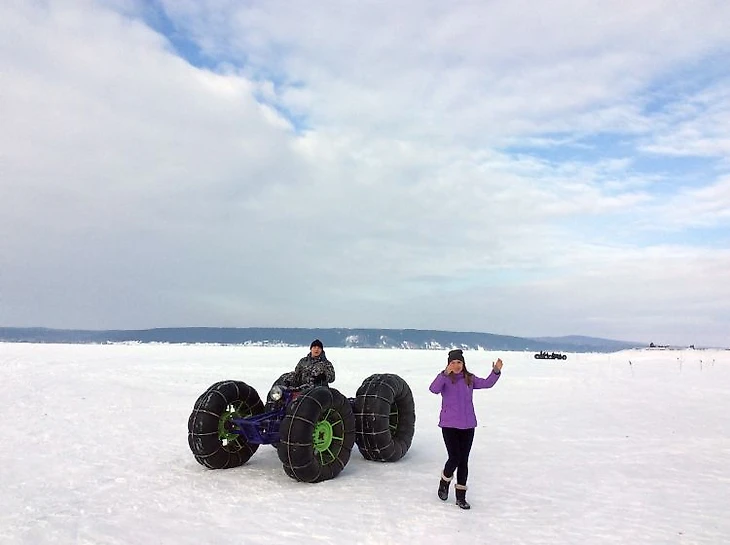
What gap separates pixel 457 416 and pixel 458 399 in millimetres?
214

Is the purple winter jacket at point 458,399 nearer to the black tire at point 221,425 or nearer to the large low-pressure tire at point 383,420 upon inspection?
the large low-pressure tire at point 383,420

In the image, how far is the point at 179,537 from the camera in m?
5.91

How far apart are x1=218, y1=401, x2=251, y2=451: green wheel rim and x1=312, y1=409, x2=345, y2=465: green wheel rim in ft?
4.92

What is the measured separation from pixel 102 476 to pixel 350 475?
3.60m

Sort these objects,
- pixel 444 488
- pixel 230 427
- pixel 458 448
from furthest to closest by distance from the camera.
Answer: pixel 230 427, pixel 444 488, pixel 458 448

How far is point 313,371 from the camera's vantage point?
31.3 ft

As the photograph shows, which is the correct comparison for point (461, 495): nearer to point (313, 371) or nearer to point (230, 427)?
point (313, 371)

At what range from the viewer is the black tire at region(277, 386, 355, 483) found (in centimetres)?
780

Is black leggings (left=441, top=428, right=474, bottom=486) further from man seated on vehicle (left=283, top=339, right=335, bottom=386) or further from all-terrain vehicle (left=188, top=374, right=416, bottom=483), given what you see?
man seated on vehicle (left=283, top=339, right=335, bottom=386)

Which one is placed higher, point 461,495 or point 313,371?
point 313,371

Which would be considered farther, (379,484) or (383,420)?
(383,420)

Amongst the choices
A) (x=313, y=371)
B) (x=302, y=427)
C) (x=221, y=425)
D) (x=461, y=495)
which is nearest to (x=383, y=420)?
(x=313, y=371)

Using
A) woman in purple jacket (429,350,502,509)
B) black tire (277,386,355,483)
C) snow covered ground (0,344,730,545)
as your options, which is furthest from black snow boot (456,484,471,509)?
black tire (277,386,355,483)

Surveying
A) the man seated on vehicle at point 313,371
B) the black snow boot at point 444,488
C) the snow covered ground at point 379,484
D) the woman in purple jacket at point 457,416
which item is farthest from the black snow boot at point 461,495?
the man seated on vehicle at point 313,371
